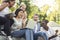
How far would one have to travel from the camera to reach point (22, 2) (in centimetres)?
184

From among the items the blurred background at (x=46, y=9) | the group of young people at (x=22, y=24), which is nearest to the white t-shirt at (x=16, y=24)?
the group of young people at (x=22, y=24)

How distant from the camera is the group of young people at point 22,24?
1.79 meters

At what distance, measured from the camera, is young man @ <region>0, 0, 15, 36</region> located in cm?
177

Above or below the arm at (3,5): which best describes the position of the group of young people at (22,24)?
below

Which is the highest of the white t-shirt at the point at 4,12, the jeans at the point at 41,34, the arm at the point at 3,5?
the arm at the point at 3,5

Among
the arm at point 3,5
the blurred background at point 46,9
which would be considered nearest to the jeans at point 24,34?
the blurred background at point 46,9

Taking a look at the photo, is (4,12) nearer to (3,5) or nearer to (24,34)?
(3,5)

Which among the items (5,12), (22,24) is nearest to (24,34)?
(22,24)

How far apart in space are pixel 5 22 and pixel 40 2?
0.39 meters

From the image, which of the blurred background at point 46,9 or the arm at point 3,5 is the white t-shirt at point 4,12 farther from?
the blurred background at point 46,9

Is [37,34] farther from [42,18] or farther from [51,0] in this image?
[51,0]

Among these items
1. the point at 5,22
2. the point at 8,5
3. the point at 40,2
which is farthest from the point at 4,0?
the point at 40,2

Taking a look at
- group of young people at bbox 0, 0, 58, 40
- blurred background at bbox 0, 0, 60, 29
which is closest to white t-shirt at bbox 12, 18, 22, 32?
group of young people at bbox 0, 0, 58, 40

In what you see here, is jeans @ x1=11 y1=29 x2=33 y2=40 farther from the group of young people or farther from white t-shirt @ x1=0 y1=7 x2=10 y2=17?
white t-shirt @ x1=0 y1=7 x2=10 y2=17
